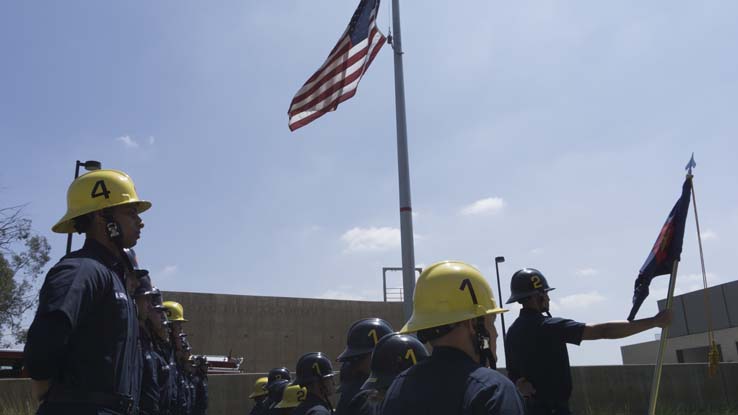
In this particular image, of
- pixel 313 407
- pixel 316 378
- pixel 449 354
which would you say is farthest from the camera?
pixel 316 378

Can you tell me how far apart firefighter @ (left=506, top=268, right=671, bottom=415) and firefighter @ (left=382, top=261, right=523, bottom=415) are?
2.47 meters

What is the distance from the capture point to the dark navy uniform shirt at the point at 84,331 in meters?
2.88

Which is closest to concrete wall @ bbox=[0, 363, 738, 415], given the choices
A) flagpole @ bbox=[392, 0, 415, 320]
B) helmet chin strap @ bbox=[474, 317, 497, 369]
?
flagpole @ bbox=[392, 0, 415, 320]

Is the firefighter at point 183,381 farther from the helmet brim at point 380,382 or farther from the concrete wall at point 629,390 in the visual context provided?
the helmet brim at point 380,382

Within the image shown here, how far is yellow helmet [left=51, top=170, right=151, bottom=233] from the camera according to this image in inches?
143

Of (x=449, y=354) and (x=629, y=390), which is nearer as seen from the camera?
(x=449, y=354)

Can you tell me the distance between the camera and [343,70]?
10.6 m

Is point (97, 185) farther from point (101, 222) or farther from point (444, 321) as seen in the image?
point (444, 321)

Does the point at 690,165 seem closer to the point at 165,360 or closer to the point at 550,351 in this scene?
the point at 550,351

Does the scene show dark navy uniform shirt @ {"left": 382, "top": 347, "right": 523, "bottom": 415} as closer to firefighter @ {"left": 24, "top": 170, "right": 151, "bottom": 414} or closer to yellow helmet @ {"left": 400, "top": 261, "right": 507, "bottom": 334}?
yellow helmet @ {"left": 400, "top": 261, "right": 507, "bottom": 334}

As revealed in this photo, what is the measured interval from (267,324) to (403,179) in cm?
2108

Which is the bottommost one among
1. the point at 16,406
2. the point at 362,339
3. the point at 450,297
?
the point at 16,406

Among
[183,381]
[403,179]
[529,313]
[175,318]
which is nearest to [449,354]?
[529,313]

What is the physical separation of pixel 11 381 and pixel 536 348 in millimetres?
11078
